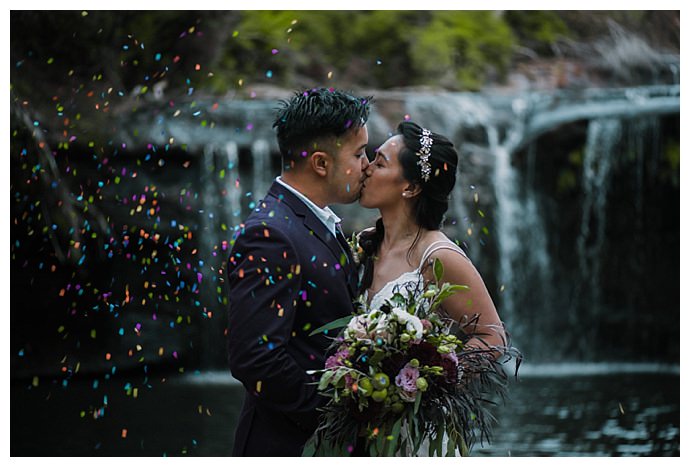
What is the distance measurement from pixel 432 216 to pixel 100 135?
779 cm

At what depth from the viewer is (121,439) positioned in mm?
8703

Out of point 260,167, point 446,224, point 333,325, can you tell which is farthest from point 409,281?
point 446,224

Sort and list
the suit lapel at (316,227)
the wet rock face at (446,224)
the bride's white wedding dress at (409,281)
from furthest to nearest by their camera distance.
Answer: the wet rock face at (446,224) < the bride's white wedding dress at (409,281) < the suit lapel at (316,227)

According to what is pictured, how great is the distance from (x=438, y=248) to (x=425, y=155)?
0.44 metres

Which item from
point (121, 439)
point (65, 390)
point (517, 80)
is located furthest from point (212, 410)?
point (517, 80)

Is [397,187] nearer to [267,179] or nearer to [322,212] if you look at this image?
[322,212]

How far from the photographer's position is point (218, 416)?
927 centimetres

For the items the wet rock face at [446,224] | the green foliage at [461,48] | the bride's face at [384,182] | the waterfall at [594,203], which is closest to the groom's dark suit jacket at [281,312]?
the bride's face at [384,182]

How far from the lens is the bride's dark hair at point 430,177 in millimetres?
3799

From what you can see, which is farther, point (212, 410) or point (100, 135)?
point (100, 135)

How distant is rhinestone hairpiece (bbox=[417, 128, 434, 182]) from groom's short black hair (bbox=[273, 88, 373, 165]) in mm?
516

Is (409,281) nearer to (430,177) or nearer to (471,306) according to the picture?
(471,306)

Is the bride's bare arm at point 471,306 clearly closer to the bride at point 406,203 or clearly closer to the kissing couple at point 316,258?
the kissing couple at point 316,258

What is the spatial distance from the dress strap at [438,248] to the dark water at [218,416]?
4.00 m
